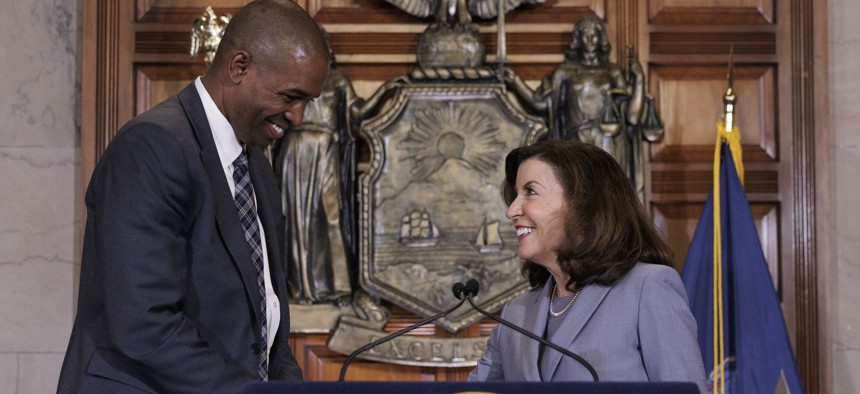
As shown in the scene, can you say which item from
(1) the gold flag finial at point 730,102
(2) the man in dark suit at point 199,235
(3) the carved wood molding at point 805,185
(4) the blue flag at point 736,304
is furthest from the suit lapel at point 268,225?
(3) the carved wood molding at point 805,185

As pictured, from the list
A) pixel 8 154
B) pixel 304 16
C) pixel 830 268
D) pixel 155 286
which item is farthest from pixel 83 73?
pixel 830 268

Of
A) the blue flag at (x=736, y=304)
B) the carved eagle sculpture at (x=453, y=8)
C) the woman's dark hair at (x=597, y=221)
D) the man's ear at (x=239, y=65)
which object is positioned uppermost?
the carved eagle sculpture at (x=453, y=8)

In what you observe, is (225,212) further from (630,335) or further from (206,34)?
(206,34)

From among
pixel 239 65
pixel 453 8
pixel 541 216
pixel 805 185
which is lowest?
pixel 541 216

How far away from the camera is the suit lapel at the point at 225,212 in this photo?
2.37 m

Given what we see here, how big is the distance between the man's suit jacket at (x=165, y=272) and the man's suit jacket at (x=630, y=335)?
0.72m

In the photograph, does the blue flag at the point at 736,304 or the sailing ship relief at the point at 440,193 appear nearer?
the blue flag at the point at 736,304

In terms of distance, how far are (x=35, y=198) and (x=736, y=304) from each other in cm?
277

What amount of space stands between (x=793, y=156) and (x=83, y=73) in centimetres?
289

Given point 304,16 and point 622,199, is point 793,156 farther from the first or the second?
point 304,16

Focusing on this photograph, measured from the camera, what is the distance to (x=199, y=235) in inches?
91.6

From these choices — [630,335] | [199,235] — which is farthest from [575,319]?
[199,235]

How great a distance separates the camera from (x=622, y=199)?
8.90 feet

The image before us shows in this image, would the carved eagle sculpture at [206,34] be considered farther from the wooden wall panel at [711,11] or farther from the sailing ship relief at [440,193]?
the wooden wall panel at [711,11]
